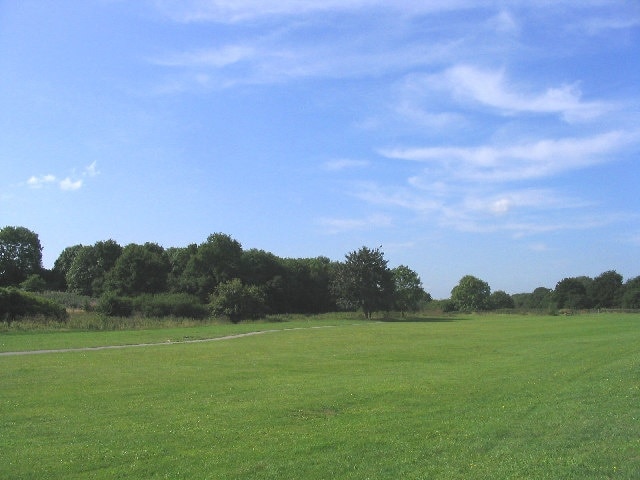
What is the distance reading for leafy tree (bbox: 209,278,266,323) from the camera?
3076 inches

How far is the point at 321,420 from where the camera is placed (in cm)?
1327

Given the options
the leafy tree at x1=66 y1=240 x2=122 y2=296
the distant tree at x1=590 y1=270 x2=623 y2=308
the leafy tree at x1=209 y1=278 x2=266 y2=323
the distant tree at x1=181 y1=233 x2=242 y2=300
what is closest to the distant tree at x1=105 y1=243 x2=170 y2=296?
the distant tree at x1=181 y1=233 x2=242 y2=300

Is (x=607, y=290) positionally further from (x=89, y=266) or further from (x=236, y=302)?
(x=89, y=266)

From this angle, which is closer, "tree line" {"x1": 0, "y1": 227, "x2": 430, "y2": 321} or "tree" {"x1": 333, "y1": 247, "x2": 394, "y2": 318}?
"tree line" {"x1": 0, "y1": 227, "x2": 430, "y2": 321}

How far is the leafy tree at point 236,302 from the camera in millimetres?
78125

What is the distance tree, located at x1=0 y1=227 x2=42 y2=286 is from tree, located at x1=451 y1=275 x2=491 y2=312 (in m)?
113

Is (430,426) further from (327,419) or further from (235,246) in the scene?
(235,246)

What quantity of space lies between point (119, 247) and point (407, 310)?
58.4 metres

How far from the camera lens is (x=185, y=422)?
1305cm

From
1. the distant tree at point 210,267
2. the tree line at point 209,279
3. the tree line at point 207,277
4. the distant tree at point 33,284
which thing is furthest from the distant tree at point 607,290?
→ the distant tree at point 33,284

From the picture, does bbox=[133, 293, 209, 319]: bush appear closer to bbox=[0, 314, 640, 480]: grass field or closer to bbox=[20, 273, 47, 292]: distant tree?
bbox=[20, 273, 47, 292]: distant tree

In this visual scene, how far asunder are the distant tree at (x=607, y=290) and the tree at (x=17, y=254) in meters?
135

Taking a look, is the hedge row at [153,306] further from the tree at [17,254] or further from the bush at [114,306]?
the tree at [17,254]

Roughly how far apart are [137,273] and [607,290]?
118756mm
